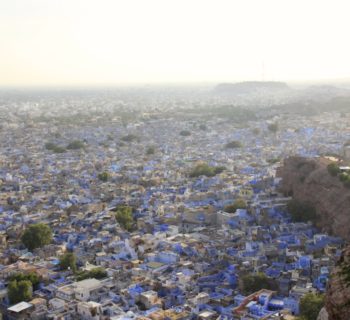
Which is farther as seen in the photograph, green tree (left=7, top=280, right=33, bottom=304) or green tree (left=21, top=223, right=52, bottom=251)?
green tree (left=21, top=223, right=52, bottom=251)

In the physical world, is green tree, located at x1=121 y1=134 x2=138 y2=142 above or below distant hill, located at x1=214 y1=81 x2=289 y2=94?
below

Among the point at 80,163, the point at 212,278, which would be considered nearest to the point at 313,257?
the point at 212,278

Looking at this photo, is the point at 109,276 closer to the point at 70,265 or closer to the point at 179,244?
the point at 70,265

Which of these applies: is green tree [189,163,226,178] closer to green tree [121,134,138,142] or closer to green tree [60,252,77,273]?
green tree [60,252,77,273]

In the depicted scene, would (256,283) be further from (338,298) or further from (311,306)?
(338,298)

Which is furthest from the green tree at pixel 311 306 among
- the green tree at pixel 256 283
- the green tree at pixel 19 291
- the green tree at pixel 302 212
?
the green tree at pixel 302 212

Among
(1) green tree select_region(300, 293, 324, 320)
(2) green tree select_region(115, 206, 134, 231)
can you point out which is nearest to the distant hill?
(2) green tree select_region(115, 206, 134, 231)
